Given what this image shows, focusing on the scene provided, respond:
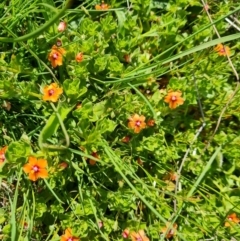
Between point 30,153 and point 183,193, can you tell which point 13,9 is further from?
point 183,193

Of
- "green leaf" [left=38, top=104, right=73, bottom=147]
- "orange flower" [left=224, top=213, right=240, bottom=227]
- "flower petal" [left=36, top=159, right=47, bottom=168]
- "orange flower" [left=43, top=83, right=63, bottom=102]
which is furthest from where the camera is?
"orange flower" [left=224, top=213, right=240, bottom=227]

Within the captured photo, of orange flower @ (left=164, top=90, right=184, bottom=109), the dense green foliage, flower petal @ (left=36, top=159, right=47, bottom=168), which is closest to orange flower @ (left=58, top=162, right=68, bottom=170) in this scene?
the dense green foliage

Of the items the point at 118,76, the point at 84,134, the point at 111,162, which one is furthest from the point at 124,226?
the point at 118,76

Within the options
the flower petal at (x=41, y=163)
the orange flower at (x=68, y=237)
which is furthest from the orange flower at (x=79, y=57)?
the orange flower at (x=68, y=237)

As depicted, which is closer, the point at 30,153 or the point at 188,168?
the point at 30,153

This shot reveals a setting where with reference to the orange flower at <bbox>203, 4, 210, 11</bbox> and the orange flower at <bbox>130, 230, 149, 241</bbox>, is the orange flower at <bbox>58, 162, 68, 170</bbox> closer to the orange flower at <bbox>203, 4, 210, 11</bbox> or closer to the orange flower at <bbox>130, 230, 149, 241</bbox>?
the orange flower at <bbox>130, 230, 149, 241</bbox>

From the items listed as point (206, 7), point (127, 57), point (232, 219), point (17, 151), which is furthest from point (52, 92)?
point (232, 219)
